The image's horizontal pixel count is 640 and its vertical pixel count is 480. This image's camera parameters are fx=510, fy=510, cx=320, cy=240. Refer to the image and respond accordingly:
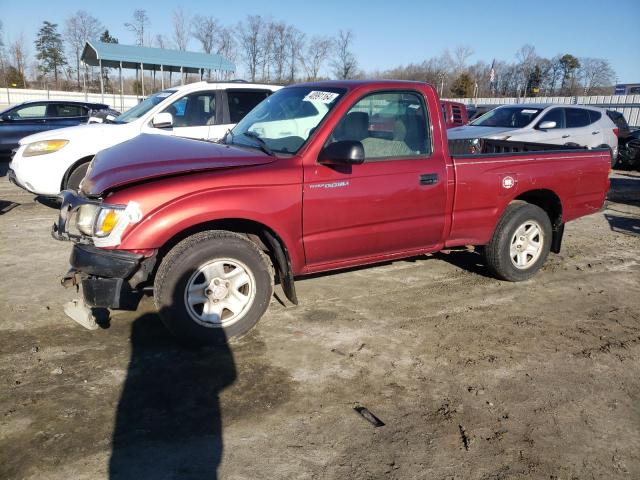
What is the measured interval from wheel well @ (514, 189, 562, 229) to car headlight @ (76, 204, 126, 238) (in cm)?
387

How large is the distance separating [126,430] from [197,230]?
4.70 ft

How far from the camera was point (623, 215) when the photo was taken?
8.87 m

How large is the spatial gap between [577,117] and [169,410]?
11.5m

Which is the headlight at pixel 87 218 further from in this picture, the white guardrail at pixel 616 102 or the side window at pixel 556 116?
the white guardrail at pixel 616 102

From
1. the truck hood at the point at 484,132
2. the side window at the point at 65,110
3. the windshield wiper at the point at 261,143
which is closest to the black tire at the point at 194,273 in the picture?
the windshield wiper at the point at 261,143

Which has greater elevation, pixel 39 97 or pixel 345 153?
pixel 39 97

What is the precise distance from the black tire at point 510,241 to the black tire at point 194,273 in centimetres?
244

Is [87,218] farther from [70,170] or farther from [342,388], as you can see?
[70,170]

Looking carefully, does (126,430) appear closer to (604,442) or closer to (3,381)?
(3,381)

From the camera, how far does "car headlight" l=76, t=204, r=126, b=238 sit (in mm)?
3312

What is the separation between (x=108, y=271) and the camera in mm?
3346

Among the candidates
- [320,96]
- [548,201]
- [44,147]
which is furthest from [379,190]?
[44,147]

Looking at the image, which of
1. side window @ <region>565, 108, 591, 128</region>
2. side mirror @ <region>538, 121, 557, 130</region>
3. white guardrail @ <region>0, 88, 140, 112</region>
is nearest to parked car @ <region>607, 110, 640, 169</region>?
side window @ <region>565, 108, 591, 128</region>

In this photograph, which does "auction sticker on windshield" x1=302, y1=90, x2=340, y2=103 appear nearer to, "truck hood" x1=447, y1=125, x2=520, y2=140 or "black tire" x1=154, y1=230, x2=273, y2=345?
"black tire" x1=154, y1=230, x2=273, y2=345
